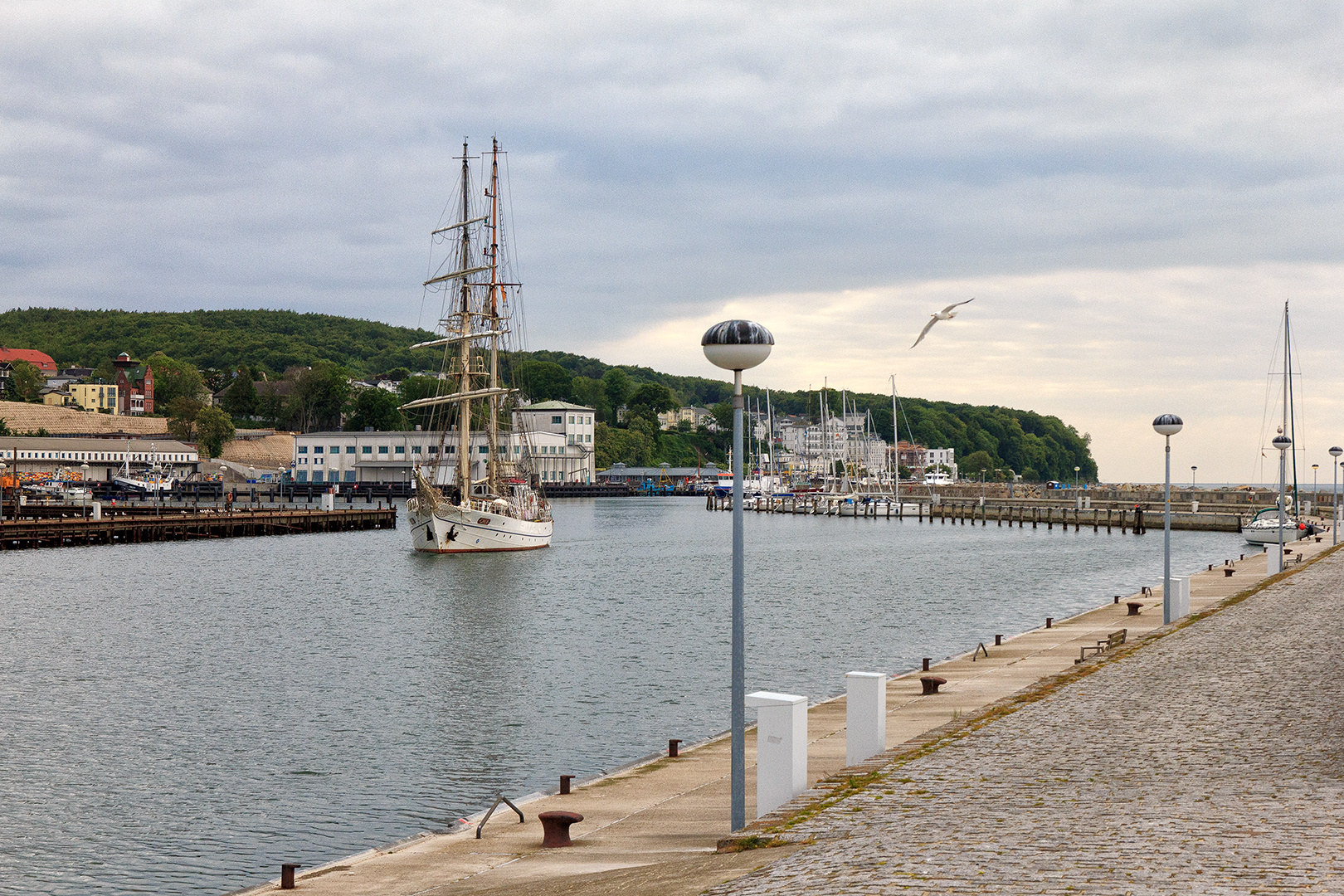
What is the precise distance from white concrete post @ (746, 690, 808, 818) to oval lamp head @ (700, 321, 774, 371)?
390 cm

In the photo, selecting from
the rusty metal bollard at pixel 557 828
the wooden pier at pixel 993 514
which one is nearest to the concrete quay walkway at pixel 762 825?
the rusty metal bollard at pixel 557 828

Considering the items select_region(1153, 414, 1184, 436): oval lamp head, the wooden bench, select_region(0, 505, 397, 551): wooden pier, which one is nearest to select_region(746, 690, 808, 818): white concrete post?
the wooden bench

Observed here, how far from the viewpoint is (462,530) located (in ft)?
282

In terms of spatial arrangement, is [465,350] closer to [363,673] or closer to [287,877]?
[363,673]

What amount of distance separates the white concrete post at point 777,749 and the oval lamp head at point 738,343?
3.90 m

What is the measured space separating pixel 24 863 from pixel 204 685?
16159 mm

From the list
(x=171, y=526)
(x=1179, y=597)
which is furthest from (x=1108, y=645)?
(x=171, y=526)

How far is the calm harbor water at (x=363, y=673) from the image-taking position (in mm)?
19422

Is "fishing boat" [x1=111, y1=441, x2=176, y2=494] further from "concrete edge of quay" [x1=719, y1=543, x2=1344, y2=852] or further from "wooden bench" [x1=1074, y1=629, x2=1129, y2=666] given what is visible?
"concrete edge of quay" [x1=719, y1=543, x2=1344, y2=852]

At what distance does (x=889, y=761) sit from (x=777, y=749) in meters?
3.05

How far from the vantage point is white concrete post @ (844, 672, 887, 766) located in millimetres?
16594

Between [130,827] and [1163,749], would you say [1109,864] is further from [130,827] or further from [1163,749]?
[130,827]

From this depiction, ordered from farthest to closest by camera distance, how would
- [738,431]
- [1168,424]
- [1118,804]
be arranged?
[1168,424], [738,431], [1118,804]

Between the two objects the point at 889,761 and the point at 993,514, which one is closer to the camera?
the point at 889,761
